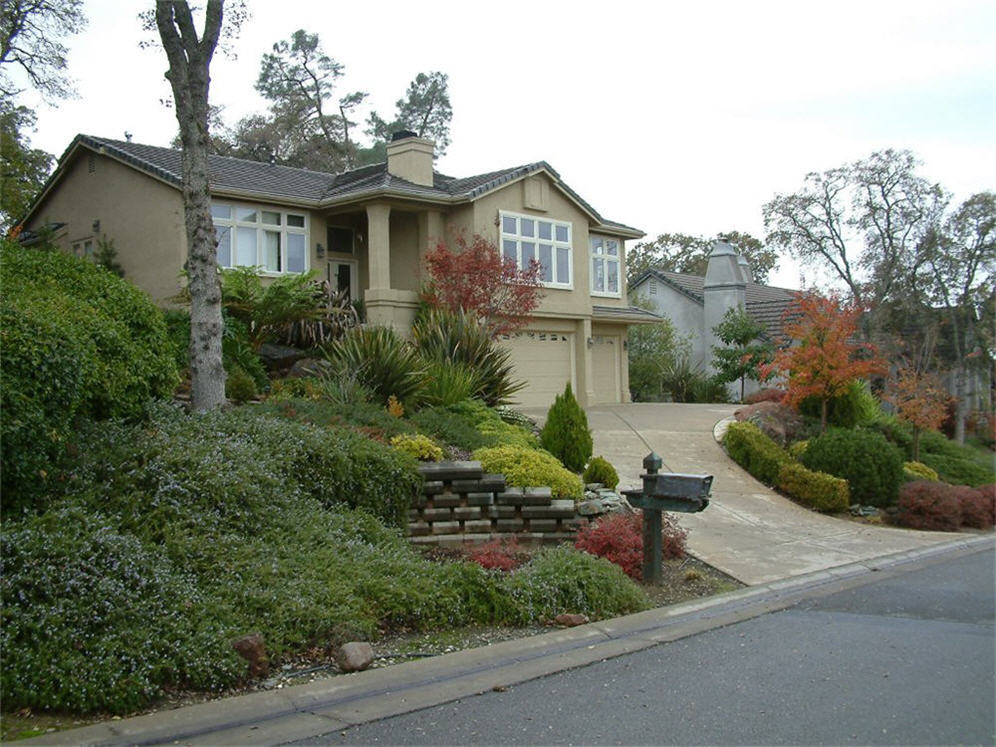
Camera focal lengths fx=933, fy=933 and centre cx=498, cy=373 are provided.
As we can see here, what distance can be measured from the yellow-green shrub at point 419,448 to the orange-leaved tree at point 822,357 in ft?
32.8

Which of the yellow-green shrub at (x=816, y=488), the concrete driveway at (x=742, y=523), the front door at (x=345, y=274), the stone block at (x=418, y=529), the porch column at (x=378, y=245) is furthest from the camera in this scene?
the front door at (x=345, y=274)

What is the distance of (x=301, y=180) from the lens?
2402 centimetres

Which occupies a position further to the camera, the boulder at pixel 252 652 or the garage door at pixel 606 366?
the garage door at pixel 606 366

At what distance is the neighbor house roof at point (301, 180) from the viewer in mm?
21078

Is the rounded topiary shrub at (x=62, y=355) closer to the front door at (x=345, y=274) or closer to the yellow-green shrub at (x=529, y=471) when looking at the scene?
the yellow-green shrub at (x=529, y=471)

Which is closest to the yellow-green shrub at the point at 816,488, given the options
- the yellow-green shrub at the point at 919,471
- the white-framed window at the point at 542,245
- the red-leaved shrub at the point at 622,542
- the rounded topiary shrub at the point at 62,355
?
the yellow-green shrub at the point at 919,471

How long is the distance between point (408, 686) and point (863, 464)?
1135 cm

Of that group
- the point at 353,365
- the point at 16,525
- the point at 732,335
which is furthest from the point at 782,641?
the point at 732,335

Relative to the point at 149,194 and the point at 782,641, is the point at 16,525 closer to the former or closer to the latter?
the point at 782,641

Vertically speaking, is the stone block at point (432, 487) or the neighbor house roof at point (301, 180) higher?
the neighbor house roof at point (301, 180)

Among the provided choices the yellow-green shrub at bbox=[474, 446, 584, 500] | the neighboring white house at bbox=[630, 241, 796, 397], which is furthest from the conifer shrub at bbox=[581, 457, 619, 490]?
the neighboring white house at bbox=[630, 241, 796, 397]

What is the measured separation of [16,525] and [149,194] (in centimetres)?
1642

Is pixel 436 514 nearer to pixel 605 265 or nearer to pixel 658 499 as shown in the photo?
pixel 658 499

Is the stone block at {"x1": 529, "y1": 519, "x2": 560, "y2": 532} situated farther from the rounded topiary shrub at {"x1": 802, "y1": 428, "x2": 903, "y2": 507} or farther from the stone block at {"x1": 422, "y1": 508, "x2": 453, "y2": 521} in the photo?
the rounded topiary shrub at {"x1": 802, "y1": 428, "x2": 903, "y2": 507}
